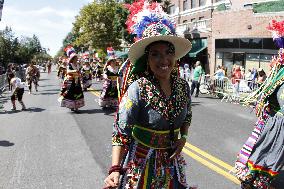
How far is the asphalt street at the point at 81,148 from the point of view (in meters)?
5.93

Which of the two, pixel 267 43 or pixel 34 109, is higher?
pixel 267 43

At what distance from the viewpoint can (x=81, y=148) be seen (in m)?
7.88

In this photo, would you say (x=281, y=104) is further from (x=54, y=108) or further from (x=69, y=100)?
(x=54, y=108)

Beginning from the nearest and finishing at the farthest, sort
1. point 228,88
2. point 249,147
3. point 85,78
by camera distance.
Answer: point 249,147
point 228,88
point 85,78

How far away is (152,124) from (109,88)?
10223mm

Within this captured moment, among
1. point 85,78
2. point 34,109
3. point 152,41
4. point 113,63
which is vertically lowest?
point 34,109

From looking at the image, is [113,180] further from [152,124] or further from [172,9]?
[172,9]

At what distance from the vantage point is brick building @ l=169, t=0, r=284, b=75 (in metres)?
24.5

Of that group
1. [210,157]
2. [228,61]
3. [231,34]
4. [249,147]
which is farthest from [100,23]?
[249,147]

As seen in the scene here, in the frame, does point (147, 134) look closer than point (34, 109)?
Yes

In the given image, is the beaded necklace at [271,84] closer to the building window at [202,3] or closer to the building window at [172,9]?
the building window at [202,3]

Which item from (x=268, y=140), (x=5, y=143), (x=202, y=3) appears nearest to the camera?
(x=268, y=140)

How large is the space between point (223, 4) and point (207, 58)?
14.2 feet

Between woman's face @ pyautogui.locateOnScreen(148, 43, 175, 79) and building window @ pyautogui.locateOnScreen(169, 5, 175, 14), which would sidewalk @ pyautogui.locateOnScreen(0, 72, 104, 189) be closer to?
woman's face @ pyautogui.locateOnScreen(148, 43, 175, 79)
